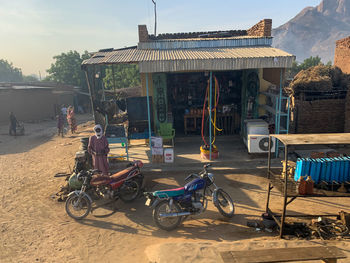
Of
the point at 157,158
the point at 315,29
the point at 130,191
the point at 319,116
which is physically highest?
the point at 315,29

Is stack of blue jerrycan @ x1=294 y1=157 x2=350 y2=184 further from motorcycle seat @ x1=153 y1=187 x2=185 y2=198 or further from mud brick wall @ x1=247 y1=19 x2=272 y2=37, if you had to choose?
mud brick wall @ x1=247 y1=19 x2=272 y2=37

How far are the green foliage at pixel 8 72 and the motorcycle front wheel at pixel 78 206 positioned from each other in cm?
7097

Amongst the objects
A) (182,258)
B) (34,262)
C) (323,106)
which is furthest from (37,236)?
(323,106)

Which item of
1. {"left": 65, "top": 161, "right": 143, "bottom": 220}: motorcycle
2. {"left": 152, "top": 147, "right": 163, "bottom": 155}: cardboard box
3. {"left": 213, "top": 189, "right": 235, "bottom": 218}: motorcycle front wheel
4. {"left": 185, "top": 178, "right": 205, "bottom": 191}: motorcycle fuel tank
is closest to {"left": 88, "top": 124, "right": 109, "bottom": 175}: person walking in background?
{"left": 65, "top": 161, "right": 143, "bottom": 220}: motorcycle

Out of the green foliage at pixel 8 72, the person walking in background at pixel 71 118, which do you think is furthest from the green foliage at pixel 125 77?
the green foliage at pixel 8 72

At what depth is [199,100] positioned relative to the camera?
460 inches

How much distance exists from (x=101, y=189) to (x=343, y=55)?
15.0 m

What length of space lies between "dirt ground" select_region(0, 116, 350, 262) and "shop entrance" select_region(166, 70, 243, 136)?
11.6ft

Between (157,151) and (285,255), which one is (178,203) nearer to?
(285,255)

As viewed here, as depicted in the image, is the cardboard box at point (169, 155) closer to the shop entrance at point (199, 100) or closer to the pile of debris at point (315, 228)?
the shop entrance at point (199, 100)

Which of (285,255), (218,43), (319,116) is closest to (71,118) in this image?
(218,43)

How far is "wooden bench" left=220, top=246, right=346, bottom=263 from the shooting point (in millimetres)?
3486

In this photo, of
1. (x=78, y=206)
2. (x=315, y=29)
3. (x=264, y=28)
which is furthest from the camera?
(x=315, y=29)

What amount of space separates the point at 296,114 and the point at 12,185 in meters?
11.5
